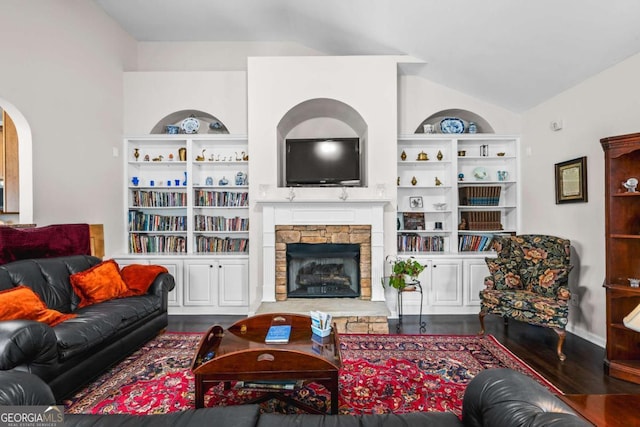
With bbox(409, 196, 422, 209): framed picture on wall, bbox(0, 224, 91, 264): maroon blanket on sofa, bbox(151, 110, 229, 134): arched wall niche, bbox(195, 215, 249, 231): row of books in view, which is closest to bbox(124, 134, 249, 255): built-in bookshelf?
bbox(195, 215, 249, 231): row of books

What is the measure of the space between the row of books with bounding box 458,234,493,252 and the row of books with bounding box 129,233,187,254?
378 centimetres

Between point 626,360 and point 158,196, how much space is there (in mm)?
5167

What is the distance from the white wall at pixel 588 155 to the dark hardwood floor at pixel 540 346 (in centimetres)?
37

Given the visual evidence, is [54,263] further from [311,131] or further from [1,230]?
[311,131]

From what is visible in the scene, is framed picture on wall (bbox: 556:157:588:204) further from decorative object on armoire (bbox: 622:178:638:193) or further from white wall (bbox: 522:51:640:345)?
decorative object on armoire (bbox: 622:178:638:193)

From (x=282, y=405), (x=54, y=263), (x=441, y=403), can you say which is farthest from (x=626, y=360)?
(x=54, y=263)

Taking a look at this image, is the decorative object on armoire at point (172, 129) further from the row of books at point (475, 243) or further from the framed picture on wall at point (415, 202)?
the row of books at point (475, 243)

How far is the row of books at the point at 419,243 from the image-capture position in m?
4.40

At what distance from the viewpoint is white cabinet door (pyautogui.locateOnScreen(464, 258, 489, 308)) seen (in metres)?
4.08

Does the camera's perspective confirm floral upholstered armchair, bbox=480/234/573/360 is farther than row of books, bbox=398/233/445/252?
No

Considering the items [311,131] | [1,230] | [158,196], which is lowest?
[1,230]

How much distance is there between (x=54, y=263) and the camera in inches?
109

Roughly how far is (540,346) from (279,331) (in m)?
2.51

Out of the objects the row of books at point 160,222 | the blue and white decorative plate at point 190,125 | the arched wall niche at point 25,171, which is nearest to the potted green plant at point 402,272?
the row of books at point 160,222
